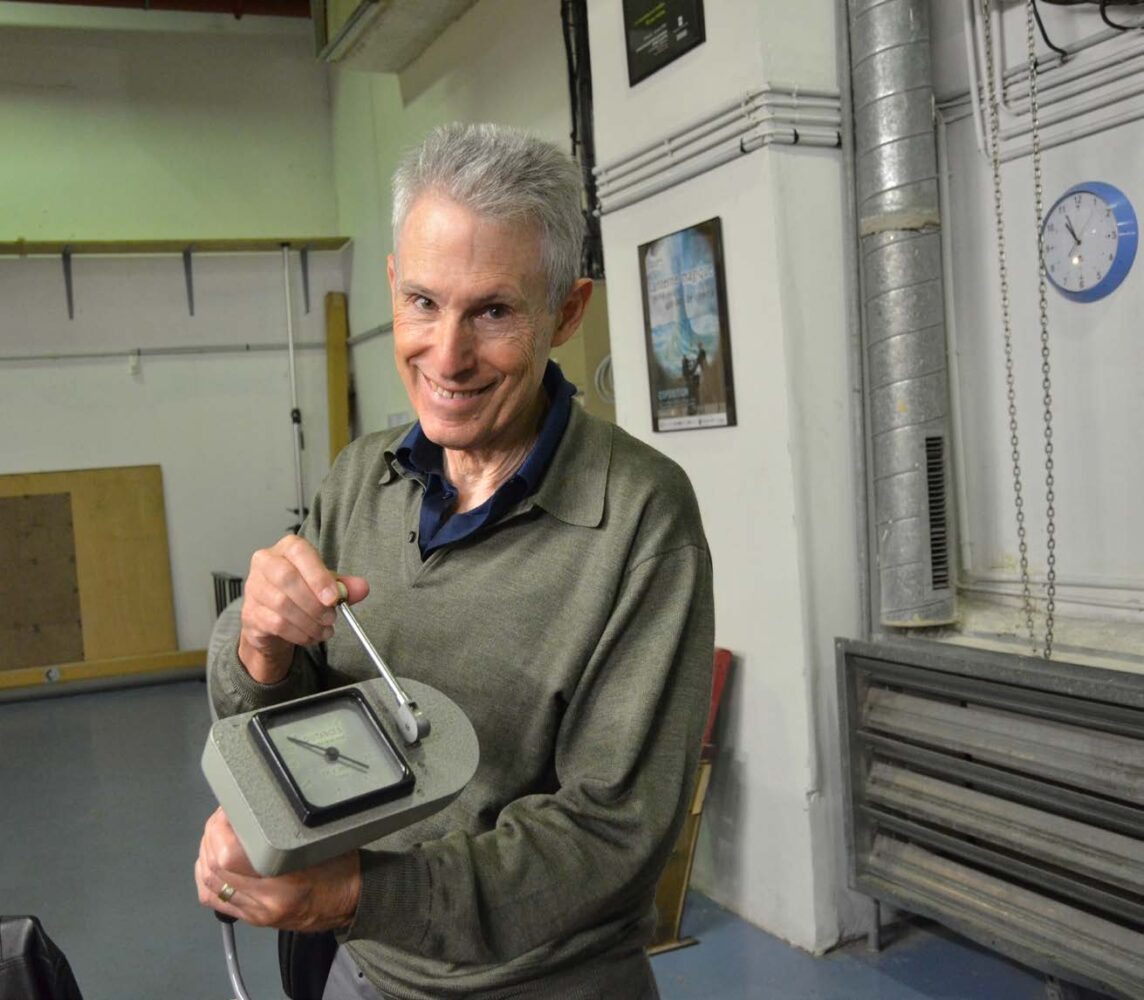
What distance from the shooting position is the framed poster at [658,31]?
2.63 metres

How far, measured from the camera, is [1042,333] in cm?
225

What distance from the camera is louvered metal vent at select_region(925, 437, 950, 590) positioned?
2.41 metres

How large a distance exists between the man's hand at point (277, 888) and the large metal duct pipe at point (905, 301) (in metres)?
1.83

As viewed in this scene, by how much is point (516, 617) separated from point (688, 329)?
1.88 meters

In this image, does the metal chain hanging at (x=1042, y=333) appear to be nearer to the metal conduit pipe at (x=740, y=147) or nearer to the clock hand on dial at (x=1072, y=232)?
the clock hand on dial at (x=1072, y=232)

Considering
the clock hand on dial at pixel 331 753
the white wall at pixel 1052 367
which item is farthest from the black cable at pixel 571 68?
the clock hand on dial at pixel 331 753

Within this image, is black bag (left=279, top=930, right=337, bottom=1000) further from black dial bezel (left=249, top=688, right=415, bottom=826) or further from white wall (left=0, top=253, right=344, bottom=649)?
white wall (left=0, top=253, right=344, bottom=649)

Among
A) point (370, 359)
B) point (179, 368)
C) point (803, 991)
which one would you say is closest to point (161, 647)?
point (179, 368)

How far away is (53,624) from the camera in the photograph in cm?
612

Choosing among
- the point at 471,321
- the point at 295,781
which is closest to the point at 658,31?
the point at 471,321

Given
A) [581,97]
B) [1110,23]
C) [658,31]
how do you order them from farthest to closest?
[581,97], [658,31], [1110,23]

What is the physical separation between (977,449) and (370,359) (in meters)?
4.56

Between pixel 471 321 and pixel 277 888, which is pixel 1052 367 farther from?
pixel 277 888

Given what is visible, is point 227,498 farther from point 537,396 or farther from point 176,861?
point 537,396
